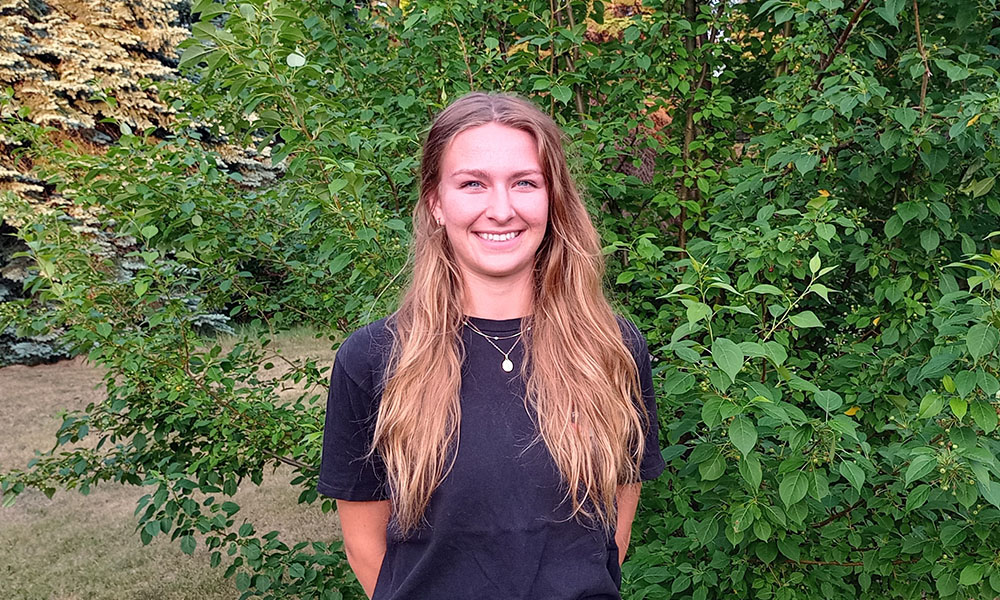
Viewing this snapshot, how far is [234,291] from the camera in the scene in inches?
121

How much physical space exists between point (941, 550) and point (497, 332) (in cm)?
126

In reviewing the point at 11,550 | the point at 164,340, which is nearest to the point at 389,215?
the point at 164,340

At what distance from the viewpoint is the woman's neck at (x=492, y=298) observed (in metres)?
1.73

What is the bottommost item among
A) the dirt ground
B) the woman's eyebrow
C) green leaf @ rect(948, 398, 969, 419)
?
the dirt ground

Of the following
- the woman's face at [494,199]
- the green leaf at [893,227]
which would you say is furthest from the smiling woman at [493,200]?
the green leaf at [893,227]

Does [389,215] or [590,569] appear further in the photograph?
[389,215]

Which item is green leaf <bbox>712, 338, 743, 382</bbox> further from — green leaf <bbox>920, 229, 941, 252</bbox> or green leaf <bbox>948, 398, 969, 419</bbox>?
green leaf <bbox>920, 229, 941, 252</bbox>

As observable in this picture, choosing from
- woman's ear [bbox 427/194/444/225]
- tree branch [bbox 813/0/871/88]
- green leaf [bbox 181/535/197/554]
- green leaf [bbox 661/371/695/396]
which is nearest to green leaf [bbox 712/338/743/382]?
green leaf [bbox 661/371/695/396]

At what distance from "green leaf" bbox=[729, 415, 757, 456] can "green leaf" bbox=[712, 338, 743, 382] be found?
0.48ft

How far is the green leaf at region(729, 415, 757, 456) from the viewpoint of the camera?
163cm

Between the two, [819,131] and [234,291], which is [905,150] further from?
[234,291]

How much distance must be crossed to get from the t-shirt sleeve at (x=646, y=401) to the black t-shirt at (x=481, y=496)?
0.82 ft

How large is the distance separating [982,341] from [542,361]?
32.7 inches

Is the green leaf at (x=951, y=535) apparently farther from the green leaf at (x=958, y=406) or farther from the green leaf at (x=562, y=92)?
the green leaf at (x=562, y=92)
